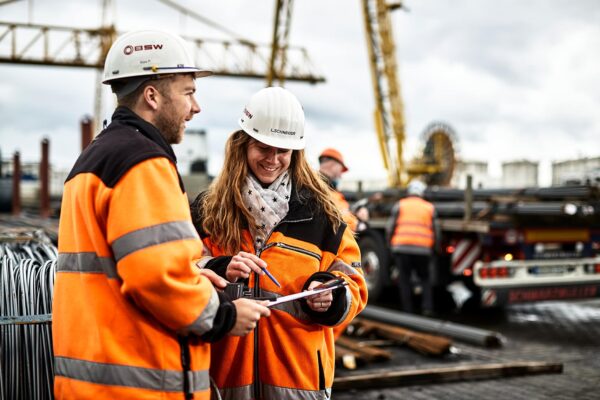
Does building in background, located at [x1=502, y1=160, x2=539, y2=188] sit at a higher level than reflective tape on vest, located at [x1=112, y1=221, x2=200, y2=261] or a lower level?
higher

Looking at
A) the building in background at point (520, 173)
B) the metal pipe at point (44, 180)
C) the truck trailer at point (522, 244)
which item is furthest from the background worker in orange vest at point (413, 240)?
the building in background at point (520, 173)

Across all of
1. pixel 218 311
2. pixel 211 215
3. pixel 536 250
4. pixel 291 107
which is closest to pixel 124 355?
pixel 218 311

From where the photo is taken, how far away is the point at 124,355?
1.77 m

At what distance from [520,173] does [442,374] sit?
757 inches

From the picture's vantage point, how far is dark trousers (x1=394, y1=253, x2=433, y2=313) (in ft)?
27.9

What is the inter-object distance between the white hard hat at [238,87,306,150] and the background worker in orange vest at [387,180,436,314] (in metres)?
6.03

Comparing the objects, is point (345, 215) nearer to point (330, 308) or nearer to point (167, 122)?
point (330, 308)

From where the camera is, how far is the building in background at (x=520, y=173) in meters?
22.4

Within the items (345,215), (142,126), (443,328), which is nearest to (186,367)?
(142,126)

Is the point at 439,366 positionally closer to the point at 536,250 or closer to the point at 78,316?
the point at 536,250

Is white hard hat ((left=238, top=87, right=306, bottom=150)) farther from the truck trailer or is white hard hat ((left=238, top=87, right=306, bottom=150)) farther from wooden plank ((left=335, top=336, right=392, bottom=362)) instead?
the truck trailer

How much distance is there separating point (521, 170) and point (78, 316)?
22944 millimetres

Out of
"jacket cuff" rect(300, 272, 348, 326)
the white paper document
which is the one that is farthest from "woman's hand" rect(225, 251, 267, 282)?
"jacket cuff" rect(300, 272, 348, 326)

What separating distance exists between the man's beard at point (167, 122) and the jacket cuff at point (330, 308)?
770mm
